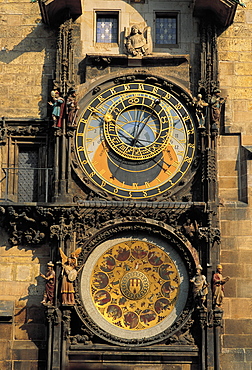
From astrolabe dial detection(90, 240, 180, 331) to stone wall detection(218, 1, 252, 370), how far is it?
1.12 m

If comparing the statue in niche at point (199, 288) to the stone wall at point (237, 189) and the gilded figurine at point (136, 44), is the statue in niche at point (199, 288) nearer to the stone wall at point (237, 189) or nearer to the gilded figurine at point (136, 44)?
the stone wall at point (237, 189)

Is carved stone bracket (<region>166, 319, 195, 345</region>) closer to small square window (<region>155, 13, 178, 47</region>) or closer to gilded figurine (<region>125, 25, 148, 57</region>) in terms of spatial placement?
gilded figurine (<region>125, 25, 148, 57</region>)

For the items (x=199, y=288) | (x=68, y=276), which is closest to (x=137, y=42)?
(x=68, y=276)

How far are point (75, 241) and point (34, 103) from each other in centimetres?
299

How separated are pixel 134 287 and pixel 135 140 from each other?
286 centimetres

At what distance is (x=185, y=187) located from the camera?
2033cm

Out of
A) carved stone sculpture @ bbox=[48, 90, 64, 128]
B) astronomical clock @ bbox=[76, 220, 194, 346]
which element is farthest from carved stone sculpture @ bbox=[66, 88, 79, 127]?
astronomical clock @ bbox=[76, 220, 194, 346]

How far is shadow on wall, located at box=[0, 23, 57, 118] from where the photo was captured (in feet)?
68.9

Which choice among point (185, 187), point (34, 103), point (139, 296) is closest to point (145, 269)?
point (139, 296)

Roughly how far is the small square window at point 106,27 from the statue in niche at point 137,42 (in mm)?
316

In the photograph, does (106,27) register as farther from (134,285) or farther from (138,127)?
(134,285)

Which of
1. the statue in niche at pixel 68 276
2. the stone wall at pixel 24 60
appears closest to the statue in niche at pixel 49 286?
the statue in niche at pixel 68 276

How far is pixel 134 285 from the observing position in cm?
1991

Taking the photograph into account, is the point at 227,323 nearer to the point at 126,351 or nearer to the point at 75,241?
the point at 126,351
